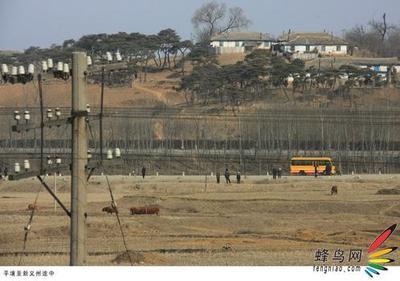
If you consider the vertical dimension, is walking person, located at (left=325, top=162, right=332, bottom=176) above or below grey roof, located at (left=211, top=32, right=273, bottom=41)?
below

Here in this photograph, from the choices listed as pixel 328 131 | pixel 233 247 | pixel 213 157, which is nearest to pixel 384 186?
pixel 328 131

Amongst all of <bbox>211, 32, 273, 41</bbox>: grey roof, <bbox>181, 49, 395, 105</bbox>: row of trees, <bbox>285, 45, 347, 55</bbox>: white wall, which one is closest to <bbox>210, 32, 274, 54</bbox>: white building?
<bbox>211, 32, 273, 41</bbox>: grey roof

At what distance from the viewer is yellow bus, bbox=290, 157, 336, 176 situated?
2284 cm

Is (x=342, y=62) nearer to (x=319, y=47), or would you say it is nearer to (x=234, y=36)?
(x=319, y=47)

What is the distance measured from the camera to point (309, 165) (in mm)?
22938

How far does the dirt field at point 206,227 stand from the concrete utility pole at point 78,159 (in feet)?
0.51

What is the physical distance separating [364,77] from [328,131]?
7.01m

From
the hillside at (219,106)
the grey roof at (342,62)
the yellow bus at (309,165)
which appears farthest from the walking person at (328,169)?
the grey roof at (342,62)

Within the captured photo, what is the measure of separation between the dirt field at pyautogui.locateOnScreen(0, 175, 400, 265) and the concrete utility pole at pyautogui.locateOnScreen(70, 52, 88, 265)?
0.51 ft

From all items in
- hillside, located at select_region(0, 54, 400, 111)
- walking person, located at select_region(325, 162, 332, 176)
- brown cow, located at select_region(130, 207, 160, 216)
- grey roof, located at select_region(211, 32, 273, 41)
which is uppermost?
grey roof, located at select_region(211, 32, 273, 41)

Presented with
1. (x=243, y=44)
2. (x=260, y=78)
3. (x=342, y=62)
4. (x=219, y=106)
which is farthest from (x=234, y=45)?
(x=342, y=62)

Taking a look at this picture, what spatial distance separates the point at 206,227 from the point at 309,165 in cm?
1373

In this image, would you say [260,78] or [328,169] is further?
[260,78]

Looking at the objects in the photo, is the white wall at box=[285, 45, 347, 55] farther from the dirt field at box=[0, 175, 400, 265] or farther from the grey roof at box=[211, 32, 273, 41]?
the dirt field at box=[0, 175, 400, 265]
